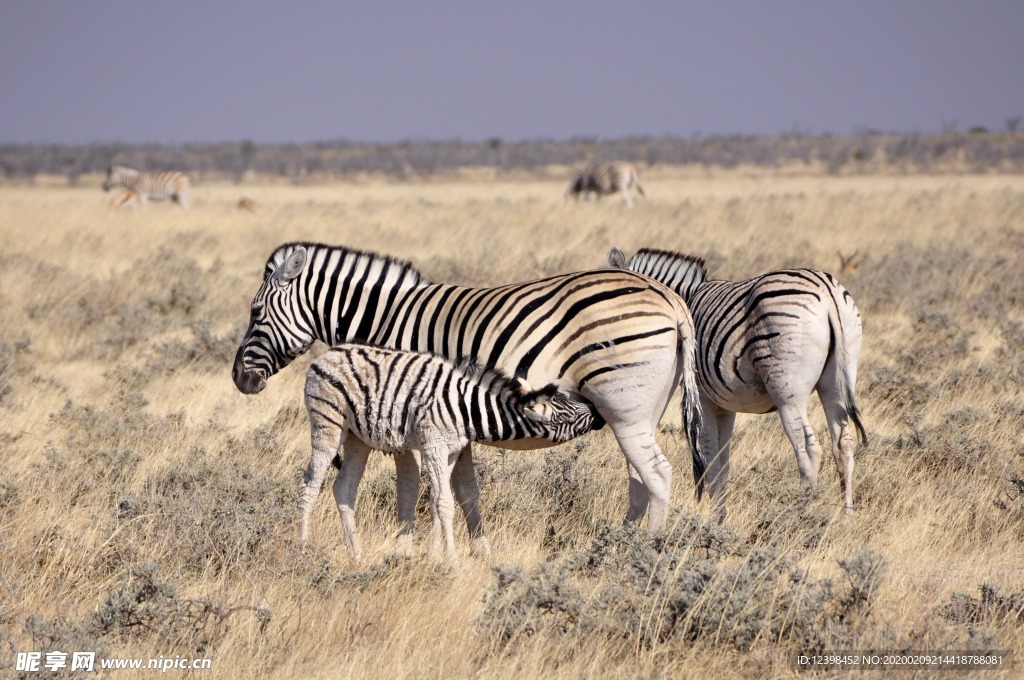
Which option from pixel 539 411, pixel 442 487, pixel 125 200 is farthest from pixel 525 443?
pixel 125 200

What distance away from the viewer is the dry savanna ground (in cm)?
426

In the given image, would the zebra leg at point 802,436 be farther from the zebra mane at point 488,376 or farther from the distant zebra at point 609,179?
the distant zebra at point 609,179

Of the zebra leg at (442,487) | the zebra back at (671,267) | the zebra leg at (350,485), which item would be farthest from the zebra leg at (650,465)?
the zebra back at (671,267)

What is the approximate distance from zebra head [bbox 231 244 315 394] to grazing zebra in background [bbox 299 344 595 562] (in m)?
1.04

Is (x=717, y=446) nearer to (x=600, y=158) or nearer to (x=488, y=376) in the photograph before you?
(x=488, y=376)

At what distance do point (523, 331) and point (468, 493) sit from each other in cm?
99

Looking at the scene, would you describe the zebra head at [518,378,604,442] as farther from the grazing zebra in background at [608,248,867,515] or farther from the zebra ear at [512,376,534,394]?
the grazing zebra in background at [608,248,867,515]

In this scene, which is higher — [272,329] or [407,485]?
[272,329]

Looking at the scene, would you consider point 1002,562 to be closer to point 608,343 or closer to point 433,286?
point 608,343

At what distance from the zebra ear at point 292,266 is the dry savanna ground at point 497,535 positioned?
1.24 metres

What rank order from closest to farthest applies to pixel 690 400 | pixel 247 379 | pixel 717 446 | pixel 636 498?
pixel 690 400, pixel 636 498, pixel 247 379, pixel 717 446

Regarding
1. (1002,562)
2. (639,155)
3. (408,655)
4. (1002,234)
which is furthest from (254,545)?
(639,155)

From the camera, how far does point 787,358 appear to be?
19.1 ft

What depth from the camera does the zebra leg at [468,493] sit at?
5613 millimetres
